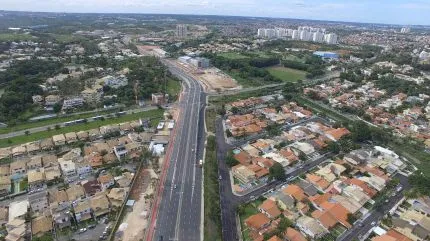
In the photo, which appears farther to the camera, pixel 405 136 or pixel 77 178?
pixel 405 136

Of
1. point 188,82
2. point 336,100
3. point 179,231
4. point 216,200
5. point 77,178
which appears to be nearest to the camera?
point 179,231

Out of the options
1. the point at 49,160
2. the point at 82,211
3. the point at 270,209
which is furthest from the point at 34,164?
the point at 270,209

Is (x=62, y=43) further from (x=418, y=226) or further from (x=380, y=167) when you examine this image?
(x=418, y=226)

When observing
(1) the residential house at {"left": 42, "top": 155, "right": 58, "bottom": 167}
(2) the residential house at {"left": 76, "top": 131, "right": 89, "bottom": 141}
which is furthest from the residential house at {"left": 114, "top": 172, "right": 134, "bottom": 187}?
(2) the residential house at {"left": 76, "top": 131, "right": 89, "bottom": 141}

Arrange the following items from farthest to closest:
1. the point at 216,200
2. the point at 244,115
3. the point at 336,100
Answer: the point at 336,100
the point at 244,115
the point at 216,200

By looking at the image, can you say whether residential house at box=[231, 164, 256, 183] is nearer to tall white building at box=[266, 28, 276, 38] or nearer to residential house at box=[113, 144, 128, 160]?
residential house at box=[113, 144, 128, 160]

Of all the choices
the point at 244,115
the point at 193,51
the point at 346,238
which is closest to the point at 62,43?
the point at 193,51

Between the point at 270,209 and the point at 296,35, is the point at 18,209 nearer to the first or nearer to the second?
the point at 270,209
